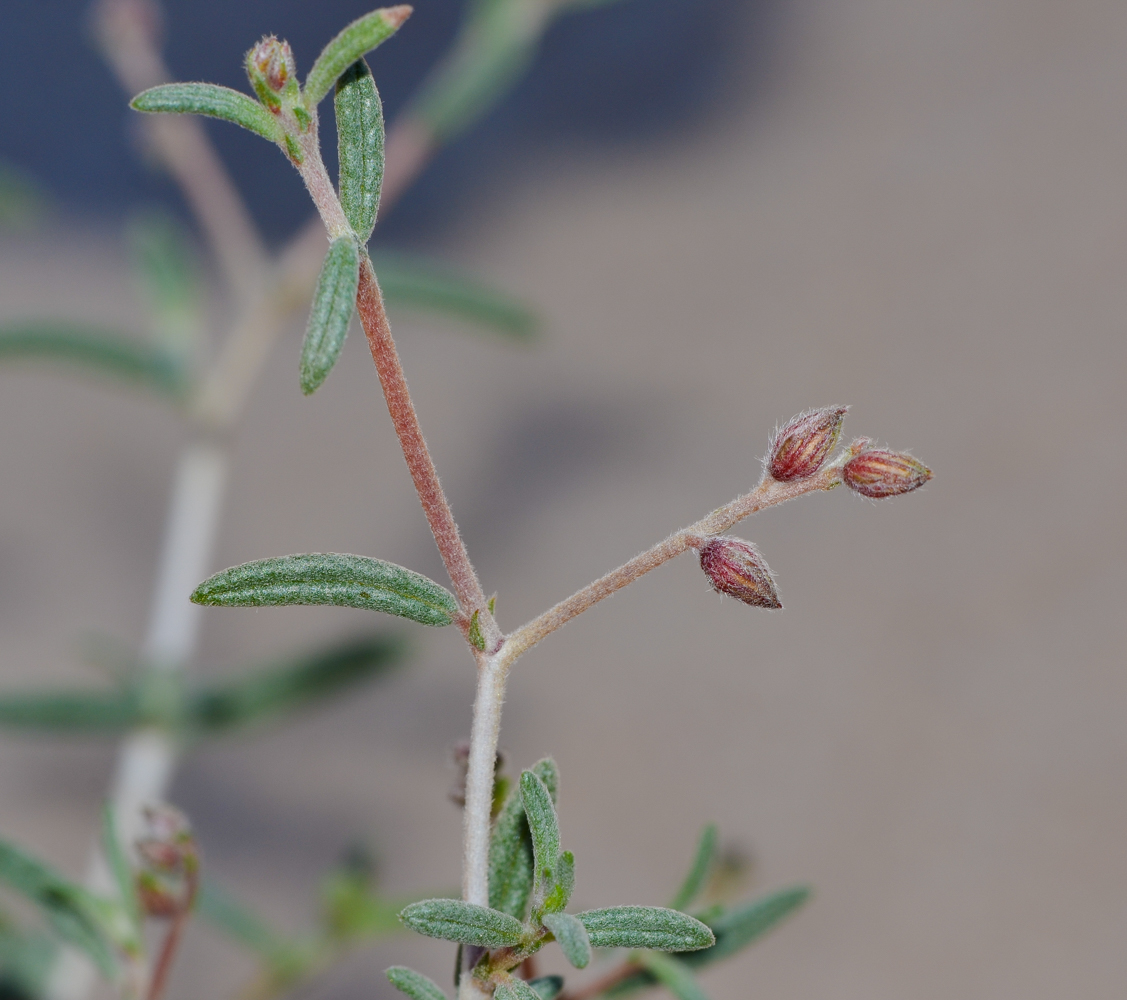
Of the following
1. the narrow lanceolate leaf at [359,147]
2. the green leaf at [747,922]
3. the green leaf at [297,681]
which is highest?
the green leaf at [297,681]

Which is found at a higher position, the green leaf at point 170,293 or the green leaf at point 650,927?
the green leaf at point 170,293

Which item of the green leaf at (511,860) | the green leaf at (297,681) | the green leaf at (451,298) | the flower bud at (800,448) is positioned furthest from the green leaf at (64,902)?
the green leaf at (451,298)

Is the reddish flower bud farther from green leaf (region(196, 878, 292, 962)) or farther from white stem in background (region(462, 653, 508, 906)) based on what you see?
green leaf (region(196, 878, 292, 962))

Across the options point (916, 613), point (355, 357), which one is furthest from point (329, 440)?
point (916, 613)

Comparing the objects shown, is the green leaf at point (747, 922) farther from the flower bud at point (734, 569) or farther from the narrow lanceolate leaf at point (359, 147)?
the narrow lanceolate leaf at point (359, 147)

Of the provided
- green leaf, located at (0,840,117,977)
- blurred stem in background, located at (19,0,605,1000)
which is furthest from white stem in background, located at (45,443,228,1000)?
green leaf, located at (0,840,117,977)
